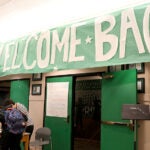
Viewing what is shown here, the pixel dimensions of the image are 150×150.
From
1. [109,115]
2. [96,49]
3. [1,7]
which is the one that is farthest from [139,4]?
[109,115]

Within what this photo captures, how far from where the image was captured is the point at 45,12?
10.4 feet

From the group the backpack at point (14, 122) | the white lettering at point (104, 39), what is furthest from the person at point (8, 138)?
the white lettering at point (104, 39)

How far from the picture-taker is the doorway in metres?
8.50

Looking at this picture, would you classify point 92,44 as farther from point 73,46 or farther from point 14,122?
point 14,122

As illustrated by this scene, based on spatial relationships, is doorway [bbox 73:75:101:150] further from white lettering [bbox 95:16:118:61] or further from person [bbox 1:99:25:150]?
white lettering [bbox 95:16:118:61]

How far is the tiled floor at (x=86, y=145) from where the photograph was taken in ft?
23.5

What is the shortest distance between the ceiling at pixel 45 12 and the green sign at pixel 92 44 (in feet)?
0.68

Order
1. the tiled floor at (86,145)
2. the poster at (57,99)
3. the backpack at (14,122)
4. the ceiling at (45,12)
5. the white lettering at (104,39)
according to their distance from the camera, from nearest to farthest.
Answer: the white lettering at (104,39) → the ceiling at (45,12) → the backpack at (14,122) → the poster at (57,99) → the tiled floor at (86,145)

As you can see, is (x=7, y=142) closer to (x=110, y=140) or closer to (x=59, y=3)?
(x=110, y=140)

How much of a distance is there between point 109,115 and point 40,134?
1.54m

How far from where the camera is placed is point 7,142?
4.21 metres

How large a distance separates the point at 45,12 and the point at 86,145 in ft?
17.6

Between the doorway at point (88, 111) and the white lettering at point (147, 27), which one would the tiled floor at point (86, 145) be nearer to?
the doorway at point (88, 111)

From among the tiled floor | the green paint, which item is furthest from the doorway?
the green paint
